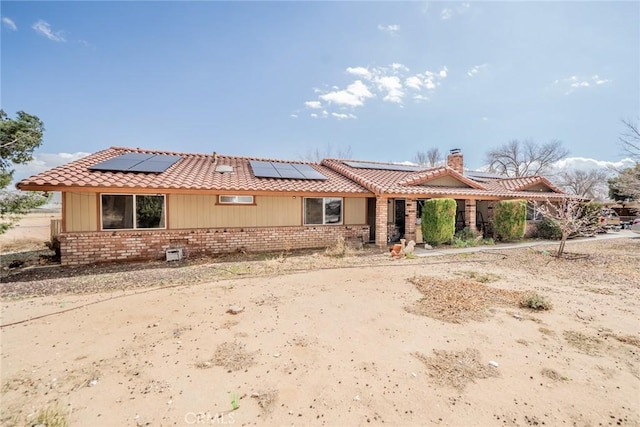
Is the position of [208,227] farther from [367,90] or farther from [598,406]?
[367,90]

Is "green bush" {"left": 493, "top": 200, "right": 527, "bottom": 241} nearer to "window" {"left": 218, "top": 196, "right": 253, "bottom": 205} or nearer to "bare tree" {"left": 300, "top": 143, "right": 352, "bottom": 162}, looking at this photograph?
"window" {"left": 218, "top": 196, "right": 253, "bottom": 205}

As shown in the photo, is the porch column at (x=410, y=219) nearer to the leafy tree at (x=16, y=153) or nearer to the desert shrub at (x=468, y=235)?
the desert shrub at (x=468, y=235)

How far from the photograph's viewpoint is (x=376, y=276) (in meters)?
6.95

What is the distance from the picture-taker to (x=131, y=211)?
28.5 ft

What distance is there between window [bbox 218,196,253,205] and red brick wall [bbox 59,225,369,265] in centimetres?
95

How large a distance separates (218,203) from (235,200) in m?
0.59

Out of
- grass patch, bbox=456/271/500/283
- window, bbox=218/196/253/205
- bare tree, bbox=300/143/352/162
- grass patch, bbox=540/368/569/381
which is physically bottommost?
grass patch, bbox=540/368/569/381

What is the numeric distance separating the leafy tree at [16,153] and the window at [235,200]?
7.55m

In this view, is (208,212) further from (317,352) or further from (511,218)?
(511,218)

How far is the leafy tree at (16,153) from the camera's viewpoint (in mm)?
9867

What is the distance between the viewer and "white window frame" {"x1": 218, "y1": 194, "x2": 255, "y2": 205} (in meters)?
9.70

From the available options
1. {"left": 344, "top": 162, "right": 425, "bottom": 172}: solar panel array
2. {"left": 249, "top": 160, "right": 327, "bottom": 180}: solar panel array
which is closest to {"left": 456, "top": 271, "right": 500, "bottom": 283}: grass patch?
{"left": 249, "top": 160, "right": 327, "bottom": 180}: solar panel array

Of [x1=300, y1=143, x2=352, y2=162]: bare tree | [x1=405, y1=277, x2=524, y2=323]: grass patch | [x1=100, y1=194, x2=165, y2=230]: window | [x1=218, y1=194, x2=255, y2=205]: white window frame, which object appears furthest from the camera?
[x1=300, y1=143, x2=352, y2=162]: bare tree

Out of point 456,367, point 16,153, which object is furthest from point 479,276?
point 16,153
